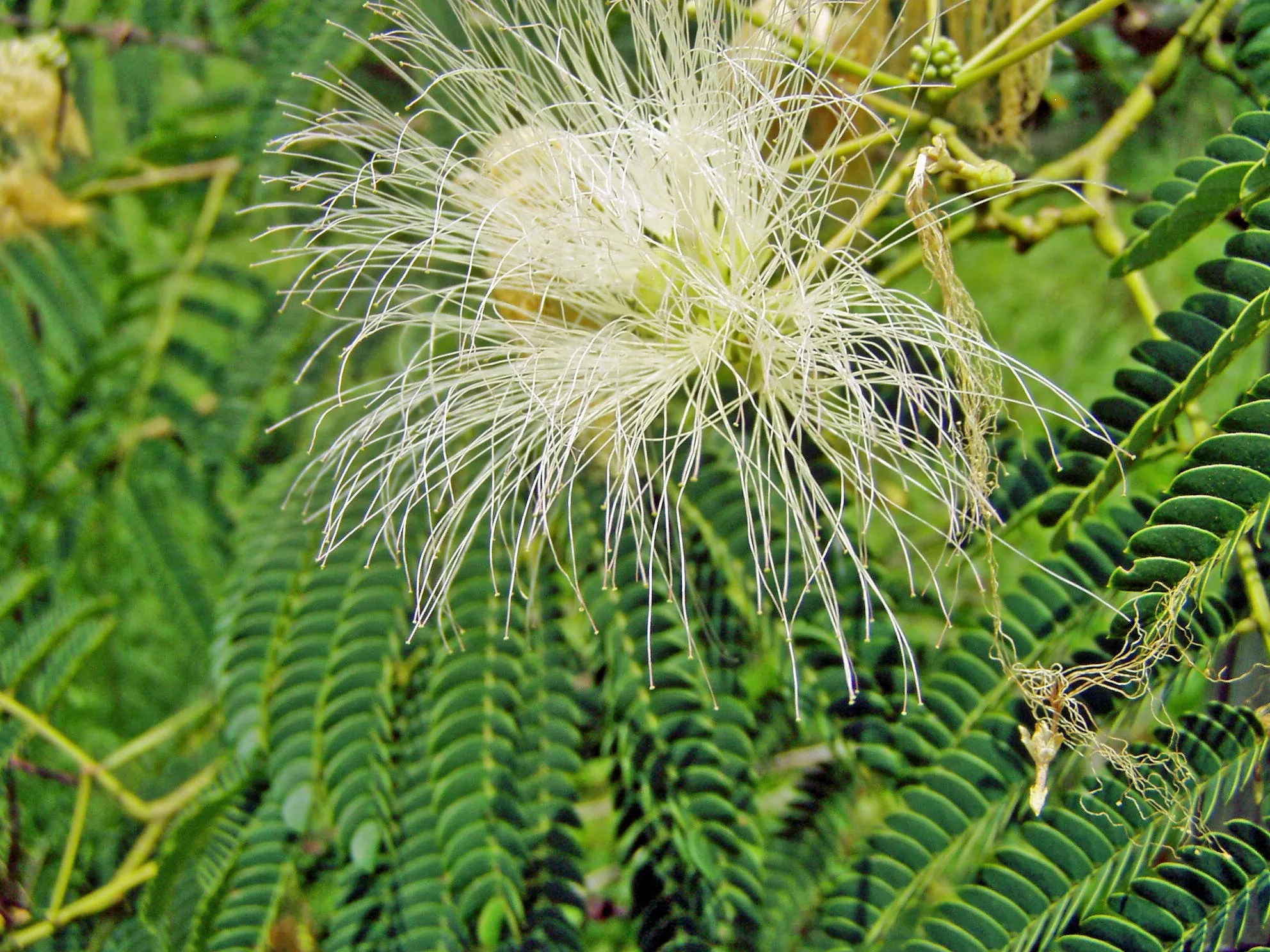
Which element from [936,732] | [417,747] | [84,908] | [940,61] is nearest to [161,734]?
[84,908]

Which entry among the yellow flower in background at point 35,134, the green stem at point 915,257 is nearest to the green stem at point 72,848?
the yellow flower in background at point 35,134

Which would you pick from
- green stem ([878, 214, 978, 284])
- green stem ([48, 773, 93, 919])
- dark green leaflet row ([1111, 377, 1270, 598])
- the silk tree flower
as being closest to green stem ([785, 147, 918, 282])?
the silk tree flower

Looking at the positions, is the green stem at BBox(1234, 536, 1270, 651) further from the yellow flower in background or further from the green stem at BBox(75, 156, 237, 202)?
the yellow flower in background

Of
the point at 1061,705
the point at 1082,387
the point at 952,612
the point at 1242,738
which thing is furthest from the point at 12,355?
the point at 1082,387

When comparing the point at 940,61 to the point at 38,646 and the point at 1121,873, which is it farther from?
the point at 38,646

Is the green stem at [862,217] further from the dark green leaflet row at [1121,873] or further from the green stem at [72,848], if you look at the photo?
the green stem at [72,848]
